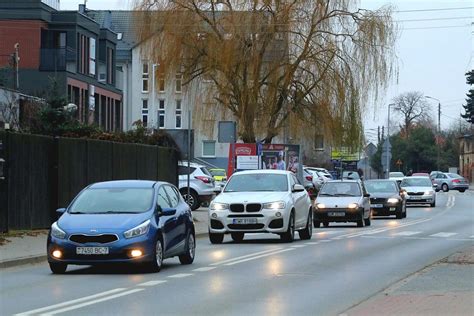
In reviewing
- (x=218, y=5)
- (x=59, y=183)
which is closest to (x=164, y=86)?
(x=218, y=5)

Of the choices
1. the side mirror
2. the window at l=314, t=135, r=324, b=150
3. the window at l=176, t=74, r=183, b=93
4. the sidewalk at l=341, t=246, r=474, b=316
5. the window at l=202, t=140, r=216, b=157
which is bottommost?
the sidewalk at l=341, t=246, r=474, b=316

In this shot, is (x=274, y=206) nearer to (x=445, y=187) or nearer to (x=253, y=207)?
(x=253, y=207)

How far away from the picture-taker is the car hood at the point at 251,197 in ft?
78.0

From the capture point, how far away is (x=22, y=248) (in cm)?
2067

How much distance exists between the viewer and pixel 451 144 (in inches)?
5620

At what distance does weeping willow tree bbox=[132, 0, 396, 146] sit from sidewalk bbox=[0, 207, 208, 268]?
62.9ft

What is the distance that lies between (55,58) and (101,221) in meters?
34.0

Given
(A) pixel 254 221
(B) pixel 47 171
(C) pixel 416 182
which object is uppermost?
(B) pixel 47 171

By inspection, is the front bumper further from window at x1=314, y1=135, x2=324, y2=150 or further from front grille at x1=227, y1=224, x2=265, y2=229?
window at x1=314, y1=135, x2=324, y2=150

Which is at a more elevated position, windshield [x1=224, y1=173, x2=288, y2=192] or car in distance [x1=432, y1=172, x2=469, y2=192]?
windshield [x1=224, y1=173, x2=288, y2=192]

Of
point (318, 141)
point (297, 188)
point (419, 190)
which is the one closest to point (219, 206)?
point (297, 188)

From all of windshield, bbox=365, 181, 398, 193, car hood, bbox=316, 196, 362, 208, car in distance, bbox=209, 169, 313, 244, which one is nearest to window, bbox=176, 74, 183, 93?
windshield, bbox=365, 181, 398, 193

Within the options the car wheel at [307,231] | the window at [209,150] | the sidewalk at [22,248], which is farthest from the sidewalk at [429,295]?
the window at [209,150]

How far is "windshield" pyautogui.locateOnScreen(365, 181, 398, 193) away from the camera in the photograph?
41.2 meters
